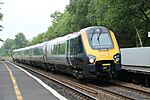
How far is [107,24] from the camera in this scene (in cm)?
4950

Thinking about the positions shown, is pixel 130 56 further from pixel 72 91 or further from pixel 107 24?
pixel 107 24

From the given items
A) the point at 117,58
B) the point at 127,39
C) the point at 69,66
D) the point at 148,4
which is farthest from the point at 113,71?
the point at 127,39

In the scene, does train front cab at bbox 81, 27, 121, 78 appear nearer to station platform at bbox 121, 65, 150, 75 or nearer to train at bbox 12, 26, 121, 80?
train at bbox 12, 26, 121, 80

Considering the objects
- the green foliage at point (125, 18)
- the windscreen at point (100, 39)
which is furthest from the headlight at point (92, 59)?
the green foliage at point (125, 18)

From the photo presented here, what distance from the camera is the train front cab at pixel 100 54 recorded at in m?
19.8

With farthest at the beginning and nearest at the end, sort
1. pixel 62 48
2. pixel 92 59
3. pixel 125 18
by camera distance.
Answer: pixel 125 18
pixel 62 48
pixel 92 59

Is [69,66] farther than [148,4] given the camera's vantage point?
No

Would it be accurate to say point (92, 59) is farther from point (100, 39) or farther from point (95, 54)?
point (100, 39)

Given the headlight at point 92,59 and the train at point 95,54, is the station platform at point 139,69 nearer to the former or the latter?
the train at point 95,54

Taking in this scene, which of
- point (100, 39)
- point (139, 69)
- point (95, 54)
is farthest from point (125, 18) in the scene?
point (95, 54)

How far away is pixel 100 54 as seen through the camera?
20109mm

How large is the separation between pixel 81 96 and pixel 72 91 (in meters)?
2.20

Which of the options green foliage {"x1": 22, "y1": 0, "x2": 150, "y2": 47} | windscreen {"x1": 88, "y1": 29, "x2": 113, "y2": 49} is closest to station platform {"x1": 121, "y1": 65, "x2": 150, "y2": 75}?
windscreen {"x1": 88, "y1": 29, "x2": 113, "y2": 49}

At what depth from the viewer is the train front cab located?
19844 mm
